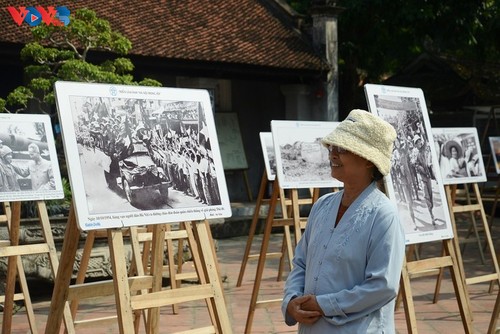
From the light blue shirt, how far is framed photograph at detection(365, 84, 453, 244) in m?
1.83

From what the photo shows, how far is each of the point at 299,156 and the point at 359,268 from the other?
4.97 meters

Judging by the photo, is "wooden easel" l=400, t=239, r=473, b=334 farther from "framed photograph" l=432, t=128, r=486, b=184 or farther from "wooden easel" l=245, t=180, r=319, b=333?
"framed photograph" l=432, t=128, r=486, b=184

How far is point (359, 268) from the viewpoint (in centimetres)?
394

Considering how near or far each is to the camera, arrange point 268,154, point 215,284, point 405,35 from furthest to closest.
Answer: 1. point 405,35
2. point 268,154
3. point 215,284

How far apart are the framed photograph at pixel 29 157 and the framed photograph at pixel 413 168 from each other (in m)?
2.38

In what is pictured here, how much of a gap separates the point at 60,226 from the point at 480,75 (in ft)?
41.8

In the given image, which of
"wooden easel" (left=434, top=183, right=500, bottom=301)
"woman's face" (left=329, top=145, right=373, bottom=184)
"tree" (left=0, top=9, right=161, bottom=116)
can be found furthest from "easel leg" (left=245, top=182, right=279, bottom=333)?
"tree" (left=0, top=9, right=161, bottom=116)

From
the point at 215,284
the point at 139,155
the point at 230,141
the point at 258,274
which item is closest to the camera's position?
the point at 215,284

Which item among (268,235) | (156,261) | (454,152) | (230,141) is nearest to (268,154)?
(454,152)

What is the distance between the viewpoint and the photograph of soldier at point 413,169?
5988 mm

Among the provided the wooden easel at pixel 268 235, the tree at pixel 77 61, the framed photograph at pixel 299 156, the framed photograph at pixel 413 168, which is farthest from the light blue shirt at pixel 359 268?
the tree at pixel 77 61

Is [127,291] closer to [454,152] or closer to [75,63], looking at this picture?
[454,152]

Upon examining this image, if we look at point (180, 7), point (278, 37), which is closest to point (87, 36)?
point (180, 7)

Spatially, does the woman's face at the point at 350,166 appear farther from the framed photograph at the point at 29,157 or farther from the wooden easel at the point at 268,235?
the framed photograph at the point at 29,157
